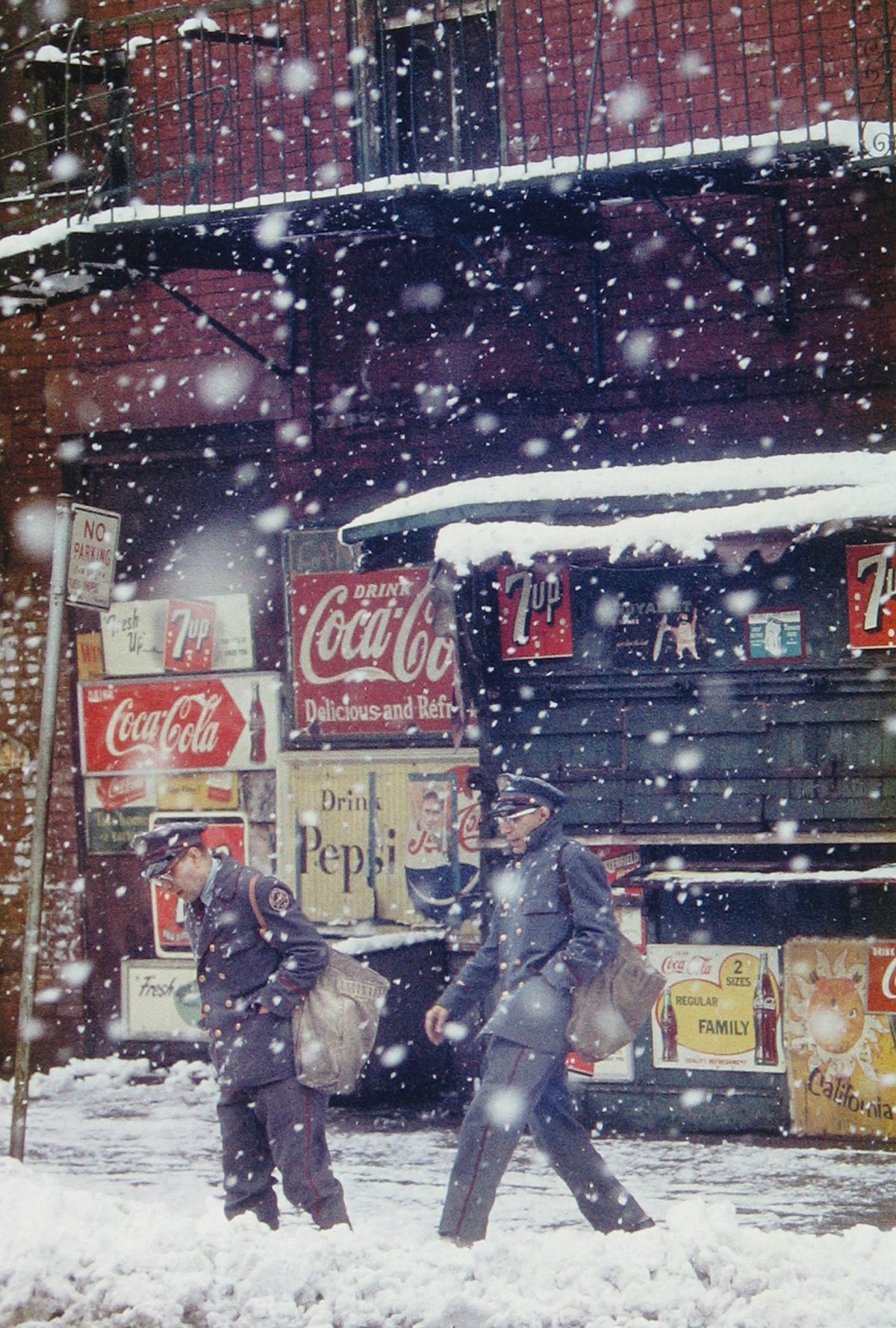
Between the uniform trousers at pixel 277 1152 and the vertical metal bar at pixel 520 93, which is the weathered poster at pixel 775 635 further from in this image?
the uniform trousers at pixel 277 1152

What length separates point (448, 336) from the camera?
10.7 m

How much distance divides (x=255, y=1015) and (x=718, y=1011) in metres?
3.39

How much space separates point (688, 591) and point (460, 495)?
1.35 m

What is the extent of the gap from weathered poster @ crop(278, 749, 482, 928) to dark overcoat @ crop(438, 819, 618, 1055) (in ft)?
11.2

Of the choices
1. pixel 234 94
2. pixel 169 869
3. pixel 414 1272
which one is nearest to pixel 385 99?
pixel 234 94

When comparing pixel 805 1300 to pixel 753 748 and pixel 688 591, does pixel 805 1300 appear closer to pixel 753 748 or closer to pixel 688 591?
pixel 753 748

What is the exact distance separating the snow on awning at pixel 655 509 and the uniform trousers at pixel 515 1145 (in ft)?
9.60

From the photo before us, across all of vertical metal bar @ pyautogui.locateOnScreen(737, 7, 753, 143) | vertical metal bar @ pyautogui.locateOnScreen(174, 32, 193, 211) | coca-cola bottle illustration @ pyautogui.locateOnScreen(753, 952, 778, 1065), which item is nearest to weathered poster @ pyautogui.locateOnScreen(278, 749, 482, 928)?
coca-cola bottle illustration @ pyautogui.locateOnScreen(753, 952, 778, 1065)

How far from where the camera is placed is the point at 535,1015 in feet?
20.6

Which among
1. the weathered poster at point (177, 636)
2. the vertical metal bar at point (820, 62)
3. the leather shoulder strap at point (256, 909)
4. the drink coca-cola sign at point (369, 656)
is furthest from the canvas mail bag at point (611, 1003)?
the vertical metal bar at point (820, 62)

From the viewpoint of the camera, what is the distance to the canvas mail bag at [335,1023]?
609cm

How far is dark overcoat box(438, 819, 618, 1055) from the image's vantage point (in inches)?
248

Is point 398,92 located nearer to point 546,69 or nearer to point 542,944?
point 546,69

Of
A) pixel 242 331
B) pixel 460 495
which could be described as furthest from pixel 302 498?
pixel 460 495
